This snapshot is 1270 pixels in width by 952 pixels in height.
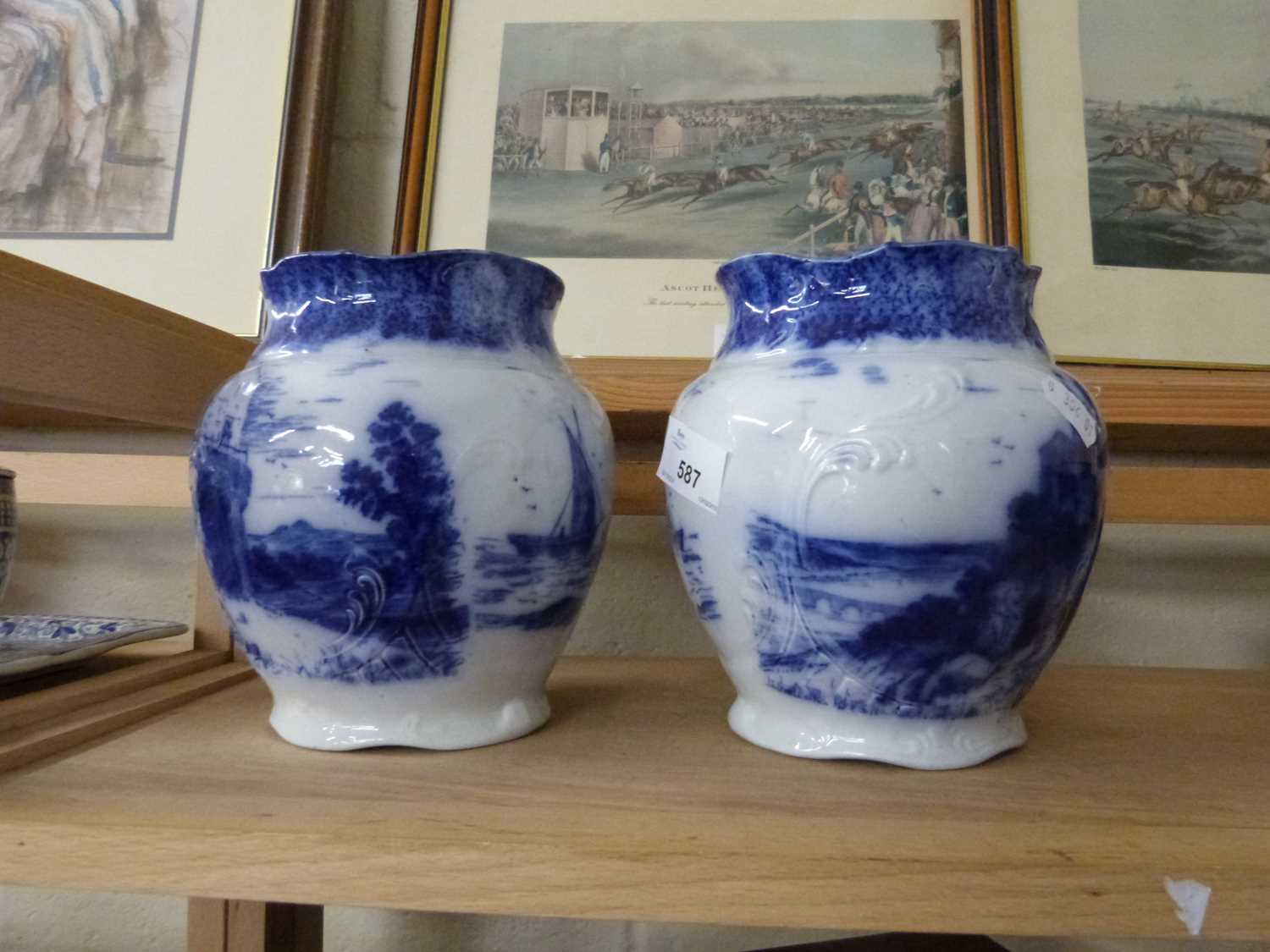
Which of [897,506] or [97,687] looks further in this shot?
[97,687]

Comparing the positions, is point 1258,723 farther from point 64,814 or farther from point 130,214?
point 130,214

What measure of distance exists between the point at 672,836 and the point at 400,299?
28cm

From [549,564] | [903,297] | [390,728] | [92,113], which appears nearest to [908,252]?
[903,297]

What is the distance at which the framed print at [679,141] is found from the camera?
2.23ft

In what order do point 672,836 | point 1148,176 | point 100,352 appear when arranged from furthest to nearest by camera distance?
point 1148,176 < point 100,352 < point 672,836

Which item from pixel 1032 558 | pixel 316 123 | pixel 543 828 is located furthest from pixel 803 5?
pixel 543 828

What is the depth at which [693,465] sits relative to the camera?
0.42 meters

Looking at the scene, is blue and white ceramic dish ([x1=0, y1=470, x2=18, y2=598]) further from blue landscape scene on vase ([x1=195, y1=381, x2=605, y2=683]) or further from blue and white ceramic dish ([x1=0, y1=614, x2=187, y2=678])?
blue landscape scene on vase ([x1=195, y1=381, x2=605, y2=683])

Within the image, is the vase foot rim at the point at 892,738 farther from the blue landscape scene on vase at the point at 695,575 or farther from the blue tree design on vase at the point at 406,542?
the blue tree design on vase at the point at 406,542

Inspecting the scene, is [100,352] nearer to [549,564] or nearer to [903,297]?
[549,564]

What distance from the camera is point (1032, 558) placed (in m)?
0.38

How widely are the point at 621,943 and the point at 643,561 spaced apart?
1.03 feet

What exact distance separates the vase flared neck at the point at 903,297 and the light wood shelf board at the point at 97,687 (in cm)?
40

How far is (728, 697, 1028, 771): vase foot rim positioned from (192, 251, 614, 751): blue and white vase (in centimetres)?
13
